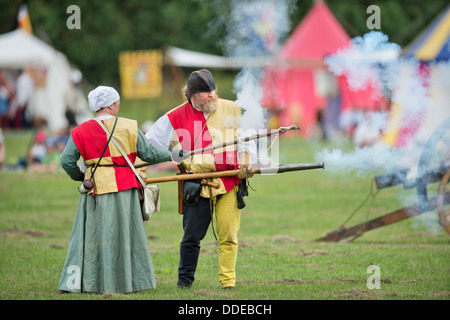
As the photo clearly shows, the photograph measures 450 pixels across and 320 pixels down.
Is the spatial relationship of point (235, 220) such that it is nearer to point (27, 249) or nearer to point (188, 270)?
point (188, 270)

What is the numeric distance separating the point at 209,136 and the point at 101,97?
909mm

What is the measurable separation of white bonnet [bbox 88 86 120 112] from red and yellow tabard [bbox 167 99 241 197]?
1.67 ft

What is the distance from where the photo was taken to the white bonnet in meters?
5.69

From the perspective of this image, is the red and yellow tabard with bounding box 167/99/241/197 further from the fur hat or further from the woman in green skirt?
the woman in green skirt

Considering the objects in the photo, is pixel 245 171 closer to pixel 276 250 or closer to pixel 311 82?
pixel 276 250

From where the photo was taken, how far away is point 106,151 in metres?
5.69

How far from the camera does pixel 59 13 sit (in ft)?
128

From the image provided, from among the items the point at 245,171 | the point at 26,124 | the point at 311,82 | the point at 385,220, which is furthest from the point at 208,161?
the point at 26,124

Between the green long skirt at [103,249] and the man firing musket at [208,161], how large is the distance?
400 millimetres

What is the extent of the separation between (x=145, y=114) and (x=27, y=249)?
2444 centimetres

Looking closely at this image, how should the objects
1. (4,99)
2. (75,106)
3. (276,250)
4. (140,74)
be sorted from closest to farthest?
(276,250) → (75,106) → (4,99) → (140,74)

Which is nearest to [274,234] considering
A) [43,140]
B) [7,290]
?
[7,290]

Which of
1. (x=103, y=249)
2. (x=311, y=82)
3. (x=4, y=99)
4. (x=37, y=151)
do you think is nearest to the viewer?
(x=103, y=249)

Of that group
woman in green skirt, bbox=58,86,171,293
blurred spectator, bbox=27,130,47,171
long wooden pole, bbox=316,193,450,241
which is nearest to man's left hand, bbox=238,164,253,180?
woman in green skirt, bbox=58,86,171,293
